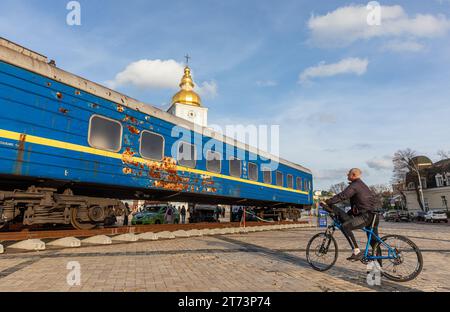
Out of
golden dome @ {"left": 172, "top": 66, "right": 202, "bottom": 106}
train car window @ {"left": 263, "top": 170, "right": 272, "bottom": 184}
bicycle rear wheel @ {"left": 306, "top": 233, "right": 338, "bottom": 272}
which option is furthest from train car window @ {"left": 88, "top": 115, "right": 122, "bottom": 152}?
golden dome @ {"left": 172, "top": 66, "right": 202, "bottom": 106}

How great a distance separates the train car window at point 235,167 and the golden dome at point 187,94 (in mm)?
44860

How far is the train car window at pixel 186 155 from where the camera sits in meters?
Result: 10.4

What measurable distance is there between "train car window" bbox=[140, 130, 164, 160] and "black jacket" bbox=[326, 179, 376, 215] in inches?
229

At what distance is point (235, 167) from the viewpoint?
13.2m

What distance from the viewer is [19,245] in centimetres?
680

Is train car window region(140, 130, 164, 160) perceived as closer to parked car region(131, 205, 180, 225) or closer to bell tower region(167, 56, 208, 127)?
parked car region(131, 205, 180, 225)

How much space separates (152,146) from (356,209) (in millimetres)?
6338

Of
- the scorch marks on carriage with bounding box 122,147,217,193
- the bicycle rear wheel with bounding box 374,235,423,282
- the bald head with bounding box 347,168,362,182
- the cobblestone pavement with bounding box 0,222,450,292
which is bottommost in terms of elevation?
the cobblestone pavement with bounding box 0,222,450,292

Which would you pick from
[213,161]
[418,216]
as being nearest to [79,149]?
[213,161]

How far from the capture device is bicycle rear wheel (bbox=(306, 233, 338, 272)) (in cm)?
530

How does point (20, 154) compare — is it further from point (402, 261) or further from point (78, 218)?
point (402, 261)

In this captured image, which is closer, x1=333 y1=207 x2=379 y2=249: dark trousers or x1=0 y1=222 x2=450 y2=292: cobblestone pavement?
x1=0 y1=222 x2=450 y2=292: cobblestone pavement
